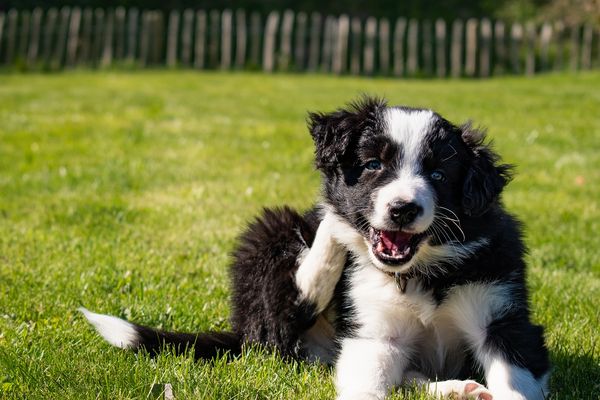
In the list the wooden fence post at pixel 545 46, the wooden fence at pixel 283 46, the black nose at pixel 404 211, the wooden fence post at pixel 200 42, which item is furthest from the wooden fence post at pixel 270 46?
the black nose at pixel 404 211

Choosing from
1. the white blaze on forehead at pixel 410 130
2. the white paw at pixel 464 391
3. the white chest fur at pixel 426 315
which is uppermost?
the white blaze on forehead at pixel 410 130

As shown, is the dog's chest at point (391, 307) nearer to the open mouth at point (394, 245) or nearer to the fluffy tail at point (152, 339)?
the open mouth at point (394, 245)

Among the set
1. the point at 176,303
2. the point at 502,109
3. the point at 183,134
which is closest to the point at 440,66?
the point at 502,109

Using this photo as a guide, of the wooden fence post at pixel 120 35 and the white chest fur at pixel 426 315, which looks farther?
the wooden fence post at pixel 120 35

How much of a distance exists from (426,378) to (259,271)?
94cm

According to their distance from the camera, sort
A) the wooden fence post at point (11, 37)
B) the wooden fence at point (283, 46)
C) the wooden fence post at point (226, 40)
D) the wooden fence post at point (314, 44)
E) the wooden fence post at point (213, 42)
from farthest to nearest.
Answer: the wooden fence post at point (213, 42) → the wooden fence post at point (226, 40) → the wooden fence post at point (314, 44) → the wooden fence at point (283, 46) → the wooden fence post at point (11, 37)

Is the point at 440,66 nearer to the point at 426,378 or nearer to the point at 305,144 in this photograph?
the point at 305,144

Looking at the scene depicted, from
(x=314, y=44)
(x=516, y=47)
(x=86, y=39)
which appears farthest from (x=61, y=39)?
(x=516, y=47)

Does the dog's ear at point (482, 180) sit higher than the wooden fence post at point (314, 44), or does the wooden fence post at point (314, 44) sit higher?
the dog's ear at point (482, 180)

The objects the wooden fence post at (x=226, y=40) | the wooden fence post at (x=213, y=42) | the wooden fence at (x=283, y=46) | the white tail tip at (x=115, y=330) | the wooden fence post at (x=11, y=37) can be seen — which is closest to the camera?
the white tail tip at (x=115, y=330)

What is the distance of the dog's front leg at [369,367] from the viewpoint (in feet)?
10.5

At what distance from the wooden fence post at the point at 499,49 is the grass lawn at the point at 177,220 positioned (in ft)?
31.4

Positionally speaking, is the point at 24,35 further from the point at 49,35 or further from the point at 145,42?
the point at 145,42

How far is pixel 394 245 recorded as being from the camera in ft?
11.1
